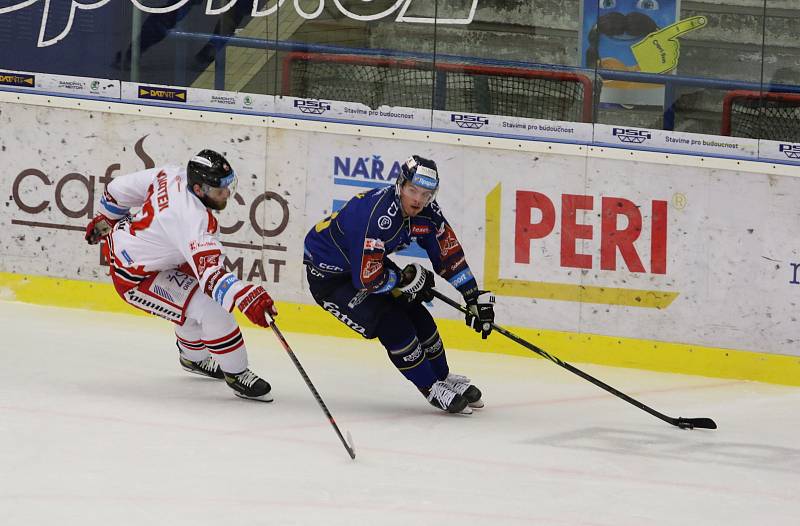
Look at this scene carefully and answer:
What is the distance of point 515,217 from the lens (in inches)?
248

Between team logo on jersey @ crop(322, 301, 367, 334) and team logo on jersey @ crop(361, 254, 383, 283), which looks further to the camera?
team logo on jersey @ crop(322, 301, 367, 334)

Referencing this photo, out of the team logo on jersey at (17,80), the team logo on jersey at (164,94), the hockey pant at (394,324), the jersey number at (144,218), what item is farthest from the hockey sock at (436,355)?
the team logo on jersey at (17,80)

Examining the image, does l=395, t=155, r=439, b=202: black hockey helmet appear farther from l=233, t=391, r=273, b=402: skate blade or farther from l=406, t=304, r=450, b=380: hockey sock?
l=233, t=391, r=273, b=402: skate blade

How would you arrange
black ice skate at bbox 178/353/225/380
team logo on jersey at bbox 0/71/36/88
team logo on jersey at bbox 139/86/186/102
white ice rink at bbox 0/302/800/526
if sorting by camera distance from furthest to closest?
team logo on jersey at bbox 0/71/36/88 < team logo on jersey at bbox 139/86/186/102 < black ice skate at bbox 178/353/225/380 < white ice rink at bbox 0/302/800/526

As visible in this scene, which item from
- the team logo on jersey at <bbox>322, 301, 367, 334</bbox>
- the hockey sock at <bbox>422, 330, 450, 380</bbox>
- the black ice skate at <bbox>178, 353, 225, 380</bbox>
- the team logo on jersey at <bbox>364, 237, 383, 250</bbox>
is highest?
the team logo on jersey at <bbox>364, 237, 383, 250</bbox>

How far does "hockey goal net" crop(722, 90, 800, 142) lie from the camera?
6074 millimetres

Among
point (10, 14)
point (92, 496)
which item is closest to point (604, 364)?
point (92, 496)

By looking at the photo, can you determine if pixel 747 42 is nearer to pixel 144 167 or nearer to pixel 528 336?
pixel 528 336

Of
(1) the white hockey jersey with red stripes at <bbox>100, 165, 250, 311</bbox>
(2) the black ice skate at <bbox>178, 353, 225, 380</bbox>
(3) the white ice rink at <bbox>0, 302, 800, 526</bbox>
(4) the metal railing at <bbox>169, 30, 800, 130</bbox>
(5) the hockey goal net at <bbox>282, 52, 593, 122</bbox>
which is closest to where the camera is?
(3) the white ice rink at <bbox>0, 302, 800, 526</bbox>

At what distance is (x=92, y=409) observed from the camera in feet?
15.5

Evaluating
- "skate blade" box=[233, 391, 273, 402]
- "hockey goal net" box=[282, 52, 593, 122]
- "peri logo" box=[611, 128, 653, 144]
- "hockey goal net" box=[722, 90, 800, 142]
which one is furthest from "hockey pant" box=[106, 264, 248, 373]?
"hockey goal net" box=[722, 90, 800, 142]

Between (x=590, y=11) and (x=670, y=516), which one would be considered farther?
(x=590, y=11)

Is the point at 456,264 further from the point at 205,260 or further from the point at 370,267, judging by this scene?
the point at 205,260

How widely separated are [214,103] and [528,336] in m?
1.99
